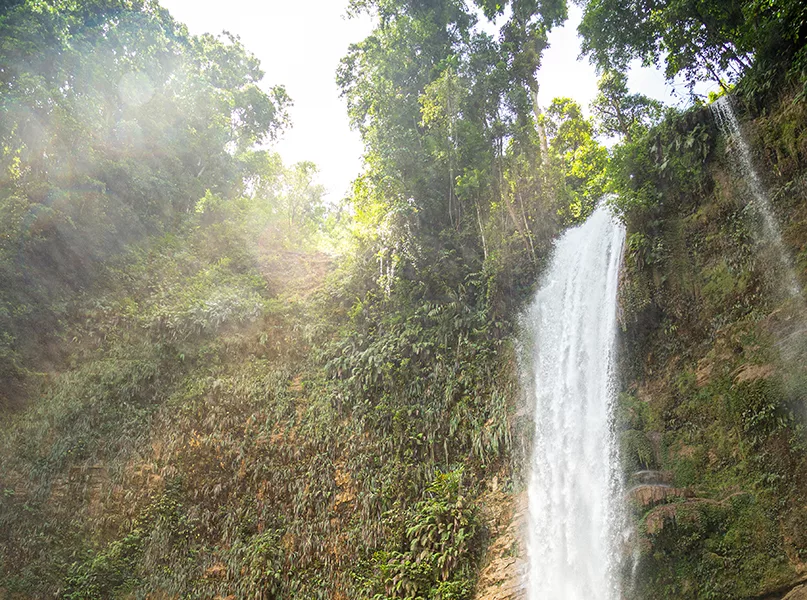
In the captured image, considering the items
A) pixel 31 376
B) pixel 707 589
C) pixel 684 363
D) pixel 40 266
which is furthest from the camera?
pixel 40 266

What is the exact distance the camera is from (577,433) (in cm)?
941

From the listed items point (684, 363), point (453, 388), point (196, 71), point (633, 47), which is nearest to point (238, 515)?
point (453, 388)

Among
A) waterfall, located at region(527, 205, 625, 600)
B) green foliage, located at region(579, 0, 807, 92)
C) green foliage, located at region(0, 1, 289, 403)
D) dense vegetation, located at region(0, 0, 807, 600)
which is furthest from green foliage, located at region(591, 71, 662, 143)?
green foliage, located at region(0, 1, 289, 403)

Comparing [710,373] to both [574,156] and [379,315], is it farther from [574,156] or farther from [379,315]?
[574,156]

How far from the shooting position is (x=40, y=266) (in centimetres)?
1476

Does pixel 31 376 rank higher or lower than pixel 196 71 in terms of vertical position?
lower

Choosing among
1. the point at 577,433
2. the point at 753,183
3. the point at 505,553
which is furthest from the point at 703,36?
the point at 505,553

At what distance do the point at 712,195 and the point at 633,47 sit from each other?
5.55 meters

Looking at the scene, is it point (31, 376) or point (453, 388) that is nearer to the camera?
point (453, 388)

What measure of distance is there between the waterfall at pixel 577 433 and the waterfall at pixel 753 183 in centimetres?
271

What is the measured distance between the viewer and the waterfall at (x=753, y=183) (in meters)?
8.04

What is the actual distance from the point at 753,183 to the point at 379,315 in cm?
922

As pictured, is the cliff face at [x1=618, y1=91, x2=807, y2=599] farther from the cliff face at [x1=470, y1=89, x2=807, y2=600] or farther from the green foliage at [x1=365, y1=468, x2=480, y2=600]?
the green foliage at [x1=365, y1=468, x2=480, y2=600]

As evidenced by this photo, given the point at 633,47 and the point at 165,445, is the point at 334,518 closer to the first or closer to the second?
the point at 165,445
